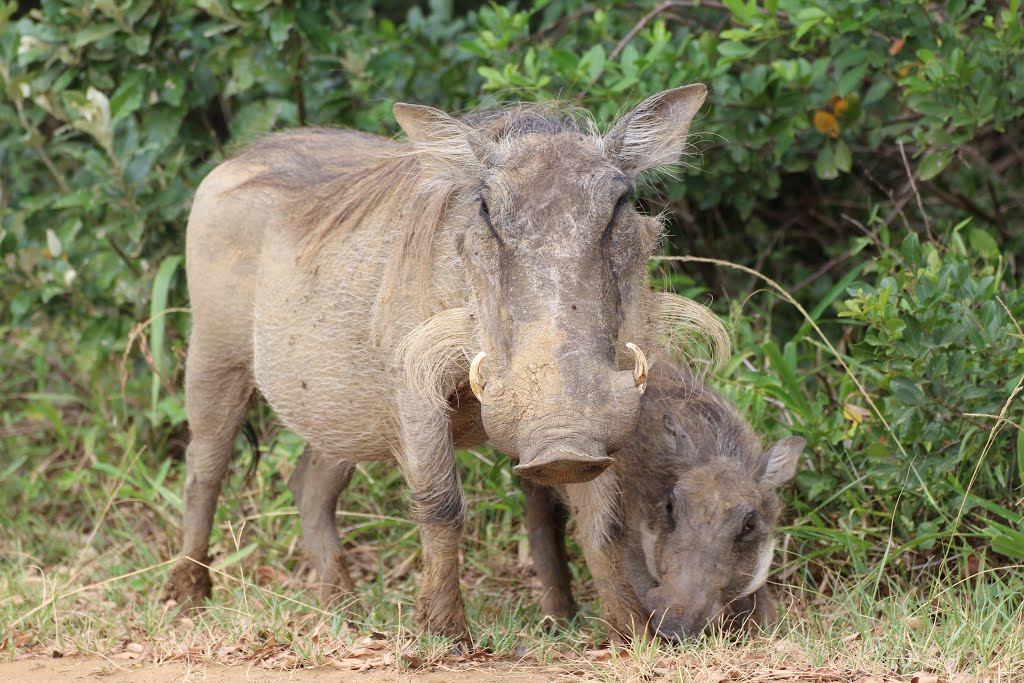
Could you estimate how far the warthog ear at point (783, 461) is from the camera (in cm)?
396

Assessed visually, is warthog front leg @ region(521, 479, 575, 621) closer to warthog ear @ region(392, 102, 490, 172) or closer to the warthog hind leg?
the warthog hind leg

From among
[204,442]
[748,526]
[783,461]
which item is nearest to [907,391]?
[783,461]

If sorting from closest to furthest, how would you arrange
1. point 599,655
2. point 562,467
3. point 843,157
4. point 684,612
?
point 562,467, point 599,655, point 684,612, point 843,157

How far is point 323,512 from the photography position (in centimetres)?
462

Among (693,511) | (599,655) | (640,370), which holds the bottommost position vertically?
(599,655)

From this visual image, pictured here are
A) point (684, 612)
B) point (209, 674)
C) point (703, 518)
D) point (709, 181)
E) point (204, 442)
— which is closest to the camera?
point (209, 674)

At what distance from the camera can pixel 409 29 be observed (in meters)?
5.76

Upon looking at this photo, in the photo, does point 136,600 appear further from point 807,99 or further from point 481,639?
point 807,99

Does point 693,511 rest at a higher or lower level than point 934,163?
lower

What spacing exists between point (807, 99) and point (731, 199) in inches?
28.1

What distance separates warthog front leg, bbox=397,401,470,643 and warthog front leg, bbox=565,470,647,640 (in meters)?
0.35

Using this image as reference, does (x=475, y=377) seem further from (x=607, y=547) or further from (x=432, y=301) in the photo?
(x=607, y=547)

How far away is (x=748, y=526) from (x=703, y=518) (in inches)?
6.6

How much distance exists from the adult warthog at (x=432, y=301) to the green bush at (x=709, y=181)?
724 mm
